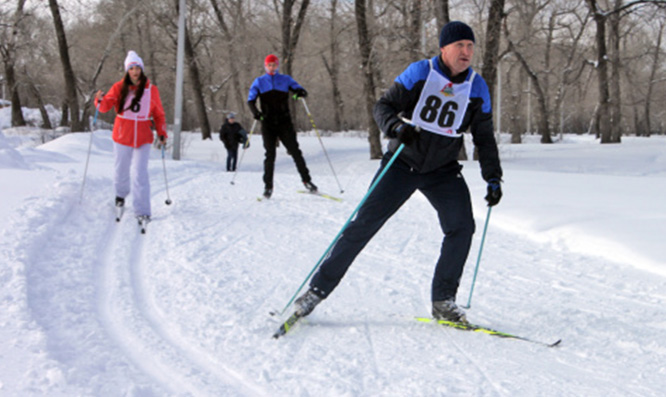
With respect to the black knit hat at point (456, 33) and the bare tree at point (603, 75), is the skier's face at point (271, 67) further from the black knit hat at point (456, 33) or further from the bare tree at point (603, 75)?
the bare tree at point (603, 75)

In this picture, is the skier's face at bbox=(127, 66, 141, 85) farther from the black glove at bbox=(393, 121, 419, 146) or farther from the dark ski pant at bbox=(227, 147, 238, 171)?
the dark ski pant at bbox=(227, 147, 238, 171)

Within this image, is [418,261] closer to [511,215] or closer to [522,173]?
[511,215]

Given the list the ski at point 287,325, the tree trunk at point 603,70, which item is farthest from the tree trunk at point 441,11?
the tree trunk at point 603,70

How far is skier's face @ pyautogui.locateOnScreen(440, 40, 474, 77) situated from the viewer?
331 cm

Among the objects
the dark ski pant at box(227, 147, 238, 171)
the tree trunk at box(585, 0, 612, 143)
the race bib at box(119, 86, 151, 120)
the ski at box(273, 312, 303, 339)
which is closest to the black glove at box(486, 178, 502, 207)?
the ski at box(273, 312, 303, 339)

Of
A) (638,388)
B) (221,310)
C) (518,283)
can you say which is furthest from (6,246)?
(638,388)

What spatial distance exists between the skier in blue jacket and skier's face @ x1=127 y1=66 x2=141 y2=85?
155 inches

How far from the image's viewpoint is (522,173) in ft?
38.1

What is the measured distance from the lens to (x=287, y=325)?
3350 millimetres

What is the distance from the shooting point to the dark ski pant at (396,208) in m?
3.47

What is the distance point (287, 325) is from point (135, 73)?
4.24m

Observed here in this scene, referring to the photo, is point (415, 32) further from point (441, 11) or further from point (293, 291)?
point (293, 291)

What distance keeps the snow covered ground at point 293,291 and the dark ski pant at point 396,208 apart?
35 cm

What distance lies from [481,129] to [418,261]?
2015 mm
